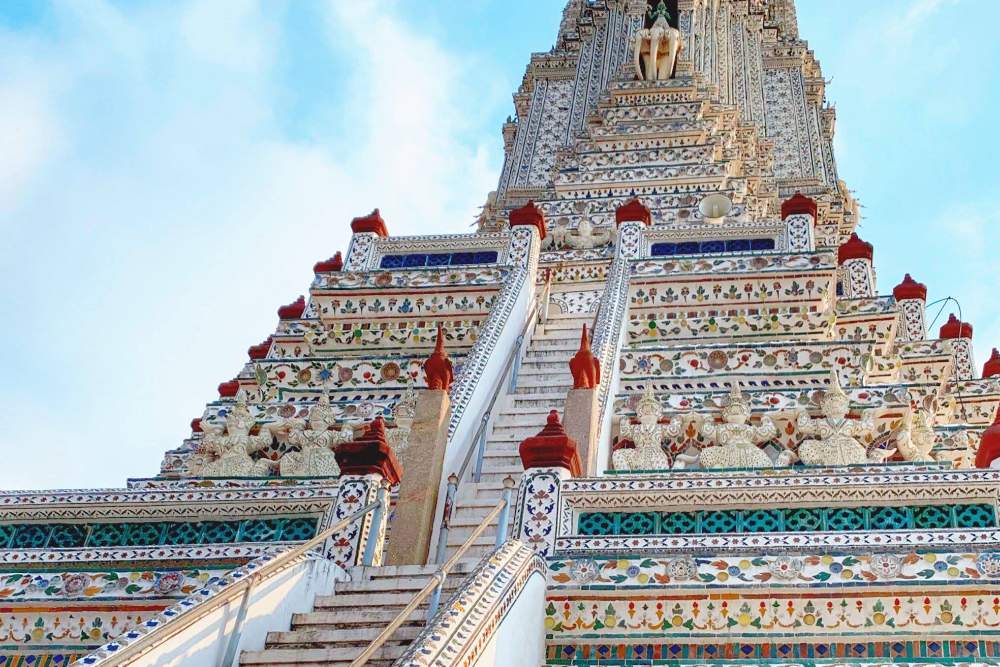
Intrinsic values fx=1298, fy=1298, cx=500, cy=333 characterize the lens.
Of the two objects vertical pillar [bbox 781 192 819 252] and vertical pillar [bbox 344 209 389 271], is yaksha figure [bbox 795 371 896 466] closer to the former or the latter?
vertical pillar [bbox 781 192 819 252]

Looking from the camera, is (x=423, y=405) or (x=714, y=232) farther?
(x=714, y=232)

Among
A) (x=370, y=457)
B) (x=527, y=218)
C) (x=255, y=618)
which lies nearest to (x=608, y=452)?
(x=370, y=457)

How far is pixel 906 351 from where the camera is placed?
1563 cm

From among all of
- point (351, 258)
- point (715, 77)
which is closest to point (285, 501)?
point (351, 258)

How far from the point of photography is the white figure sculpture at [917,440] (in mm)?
9969

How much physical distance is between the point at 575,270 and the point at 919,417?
5380mm

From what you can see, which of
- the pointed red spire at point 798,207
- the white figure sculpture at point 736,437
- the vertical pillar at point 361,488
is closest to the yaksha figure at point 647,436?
the white figure sculpture at point 736,437

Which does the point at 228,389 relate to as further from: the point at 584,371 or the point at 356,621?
the point at 356,621

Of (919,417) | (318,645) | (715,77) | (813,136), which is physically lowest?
(318,645)

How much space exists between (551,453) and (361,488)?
1.20m

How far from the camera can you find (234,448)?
1077 cm

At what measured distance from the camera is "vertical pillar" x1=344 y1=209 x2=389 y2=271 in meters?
14.3

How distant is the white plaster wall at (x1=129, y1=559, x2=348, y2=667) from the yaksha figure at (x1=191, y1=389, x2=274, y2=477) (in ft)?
11.1

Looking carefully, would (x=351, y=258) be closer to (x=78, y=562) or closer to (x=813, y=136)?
(x=78, y=562)
